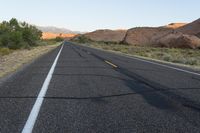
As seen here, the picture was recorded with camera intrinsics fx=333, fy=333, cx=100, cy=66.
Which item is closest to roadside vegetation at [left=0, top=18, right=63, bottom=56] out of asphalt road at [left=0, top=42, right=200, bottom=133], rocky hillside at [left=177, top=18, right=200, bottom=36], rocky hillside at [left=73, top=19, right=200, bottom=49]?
rocky hillside at [left=73, top=19, right=200, bottom=49]

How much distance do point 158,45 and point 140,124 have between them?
63.4 metres

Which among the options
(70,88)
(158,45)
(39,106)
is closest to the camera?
(39,106)

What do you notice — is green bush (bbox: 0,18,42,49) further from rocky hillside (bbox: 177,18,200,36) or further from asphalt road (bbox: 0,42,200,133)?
asphalt road (bbox: 0,42,200,133)

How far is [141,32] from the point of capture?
88.6 metres

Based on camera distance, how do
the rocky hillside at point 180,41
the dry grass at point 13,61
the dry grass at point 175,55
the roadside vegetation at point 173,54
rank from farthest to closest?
the rocky hillside at point 180,41, the roadside vegetation at point 173,54, the dry grass at point 175,55, the dry grass at point 13,61

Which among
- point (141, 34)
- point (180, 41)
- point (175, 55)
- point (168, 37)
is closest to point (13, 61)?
point (175, 55)

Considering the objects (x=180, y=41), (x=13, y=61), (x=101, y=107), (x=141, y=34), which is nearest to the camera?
(x=101, y=107)

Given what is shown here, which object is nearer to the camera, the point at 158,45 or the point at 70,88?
→ the point at 70,88

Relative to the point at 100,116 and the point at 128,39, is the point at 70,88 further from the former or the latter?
the point at 128,39

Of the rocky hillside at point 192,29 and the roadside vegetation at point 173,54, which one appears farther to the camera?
the rocky hillside at point 192,29

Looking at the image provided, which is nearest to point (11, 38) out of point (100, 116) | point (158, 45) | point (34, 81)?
point (158, 45)

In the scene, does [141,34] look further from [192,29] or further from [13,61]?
[13,61]

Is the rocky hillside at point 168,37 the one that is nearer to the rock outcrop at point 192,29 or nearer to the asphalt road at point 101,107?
the rock outcrop at point 192,29

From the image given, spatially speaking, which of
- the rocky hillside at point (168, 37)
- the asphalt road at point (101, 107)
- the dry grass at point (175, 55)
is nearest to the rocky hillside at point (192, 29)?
the rocky hillside at point (168, 37)
